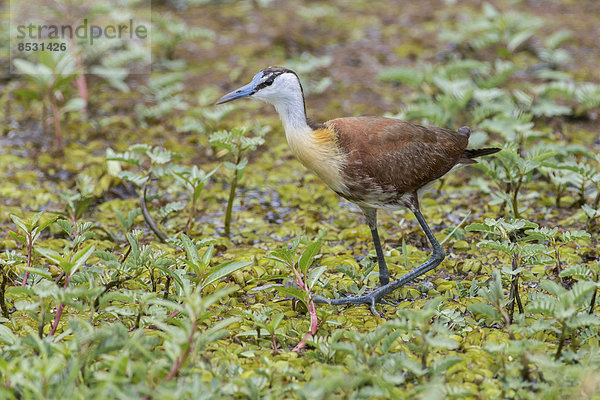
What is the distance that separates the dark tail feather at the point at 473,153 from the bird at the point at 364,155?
0.94ft

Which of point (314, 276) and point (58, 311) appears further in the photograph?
point (314, 276)

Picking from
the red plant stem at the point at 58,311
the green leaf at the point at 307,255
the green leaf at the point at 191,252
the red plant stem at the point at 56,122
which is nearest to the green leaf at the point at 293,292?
the green leaf at the point at 307,255

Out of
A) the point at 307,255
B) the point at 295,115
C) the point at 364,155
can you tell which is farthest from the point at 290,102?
the point at 307,255

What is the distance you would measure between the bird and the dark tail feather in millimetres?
288

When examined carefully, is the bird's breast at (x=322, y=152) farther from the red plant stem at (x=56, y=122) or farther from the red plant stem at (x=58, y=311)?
the red plant stem at (x=56, y=122)

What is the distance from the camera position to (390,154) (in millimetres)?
4418

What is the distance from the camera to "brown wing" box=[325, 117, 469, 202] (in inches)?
169

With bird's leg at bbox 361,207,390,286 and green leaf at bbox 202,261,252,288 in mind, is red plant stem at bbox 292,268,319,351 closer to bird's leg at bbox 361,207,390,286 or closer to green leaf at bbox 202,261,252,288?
green leaf at bbox 202,261,252,288

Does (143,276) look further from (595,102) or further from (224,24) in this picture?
(224,24)

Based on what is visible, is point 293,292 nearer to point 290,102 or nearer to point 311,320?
point 311,320

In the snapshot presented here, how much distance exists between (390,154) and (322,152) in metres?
0.48

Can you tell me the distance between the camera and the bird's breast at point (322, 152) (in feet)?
14.0

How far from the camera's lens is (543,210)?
5633 mm

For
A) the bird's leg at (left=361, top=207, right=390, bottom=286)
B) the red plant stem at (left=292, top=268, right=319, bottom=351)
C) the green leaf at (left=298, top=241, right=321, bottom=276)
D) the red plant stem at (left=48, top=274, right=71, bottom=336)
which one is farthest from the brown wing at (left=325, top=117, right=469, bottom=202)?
the red plant stem at (left=48, top=274, right=71, bottom=336)
